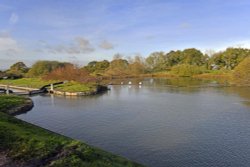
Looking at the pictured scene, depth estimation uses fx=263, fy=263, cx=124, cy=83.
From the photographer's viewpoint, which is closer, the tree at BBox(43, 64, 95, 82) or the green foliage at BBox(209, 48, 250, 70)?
the tree at BBox(43, 64, 95, 82)

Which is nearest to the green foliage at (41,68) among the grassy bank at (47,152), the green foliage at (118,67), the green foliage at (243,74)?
the green foliage at (118,67)

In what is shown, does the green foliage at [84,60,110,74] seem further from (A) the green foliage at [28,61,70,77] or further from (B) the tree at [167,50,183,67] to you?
(B) the tree at [167,50,183,67]

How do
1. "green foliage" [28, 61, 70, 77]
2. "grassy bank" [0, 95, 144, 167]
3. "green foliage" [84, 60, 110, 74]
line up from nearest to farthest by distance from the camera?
"grassy bank" [0, 95, 144, 167] < "green foliage" [28, 61, 70, 77] < "green foliage" [84, 60, 110, 74]

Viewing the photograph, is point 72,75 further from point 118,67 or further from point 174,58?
point 174,58

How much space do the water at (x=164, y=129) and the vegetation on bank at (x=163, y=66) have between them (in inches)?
1736

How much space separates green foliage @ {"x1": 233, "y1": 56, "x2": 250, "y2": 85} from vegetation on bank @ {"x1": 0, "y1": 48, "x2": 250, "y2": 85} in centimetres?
2298

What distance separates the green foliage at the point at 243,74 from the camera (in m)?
59.8

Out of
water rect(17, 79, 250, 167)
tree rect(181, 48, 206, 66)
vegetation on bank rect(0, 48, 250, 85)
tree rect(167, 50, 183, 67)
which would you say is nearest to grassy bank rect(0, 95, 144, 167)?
water rect(17, 79, 250, 167)

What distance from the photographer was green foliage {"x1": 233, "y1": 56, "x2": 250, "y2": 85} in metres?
59.8

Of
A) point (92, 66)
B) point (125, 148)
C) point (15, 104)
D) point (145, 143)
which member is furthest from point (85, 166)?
point (92, 66)

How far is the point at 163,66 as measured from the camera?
12888 cm

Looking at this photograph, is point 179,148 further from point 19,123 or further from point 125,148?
point 19,123

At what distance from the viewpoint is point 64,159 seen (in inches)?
468

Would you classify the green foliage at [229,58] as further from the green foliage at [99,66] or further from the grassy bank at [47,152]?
the grassy bank at [47,152]
